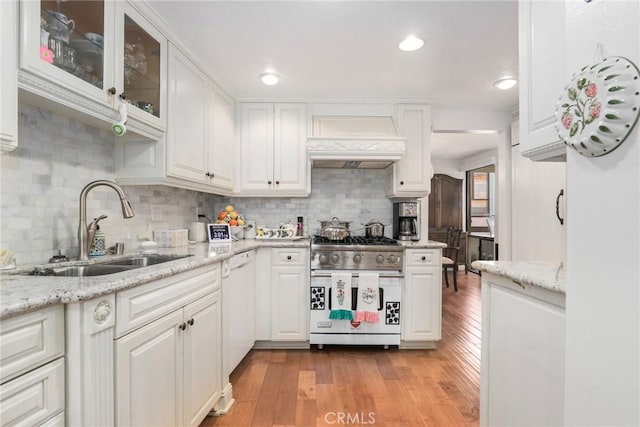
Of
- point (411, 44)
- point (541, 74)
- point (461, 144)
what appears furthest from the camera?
point (461, 144)

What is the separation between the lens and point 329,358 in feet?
8.36

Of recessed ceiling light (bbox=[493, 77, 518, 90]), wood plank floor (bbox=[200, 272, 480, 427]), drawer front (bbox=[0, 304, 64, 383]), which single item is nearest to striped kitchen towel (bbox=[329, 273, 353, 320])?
wood plank floor (bbox=[200, 272, 480, 427])

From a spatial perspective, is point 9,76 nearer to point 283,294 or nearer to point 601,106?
point 601,106

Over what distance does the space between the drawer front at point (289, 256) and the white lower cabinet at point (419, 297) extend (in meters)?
0.93

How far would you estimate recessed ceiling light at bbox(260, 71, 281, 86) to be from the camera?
8.14 ft

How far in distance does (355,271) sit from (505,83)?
2.08 m

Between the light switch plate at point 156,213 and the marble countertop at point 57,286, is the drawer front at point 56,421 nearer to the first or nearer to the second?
the marble countertop at point 57,286

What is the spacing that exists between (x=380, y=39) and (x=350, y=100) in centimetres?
102

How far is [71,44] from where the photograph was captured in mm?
1254

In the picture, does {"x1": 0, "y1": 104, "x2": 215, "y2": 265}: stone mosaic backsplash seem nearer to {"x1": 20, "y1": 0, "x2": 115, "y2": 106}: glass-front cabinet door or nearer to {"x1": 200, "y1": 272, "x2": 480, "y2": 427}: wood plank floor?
{"x1": 20, "y1": 0, "x2": 115, "y2": 106}: glass-front cabinet door

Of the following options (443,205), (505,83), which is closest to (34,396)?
(505,83)

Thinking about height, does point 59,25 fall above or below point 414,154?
above

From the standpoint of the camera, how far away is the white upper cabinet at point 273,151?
298 centimetres

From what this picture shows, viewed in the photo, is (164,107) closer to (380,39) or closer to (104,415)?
(380,39)
